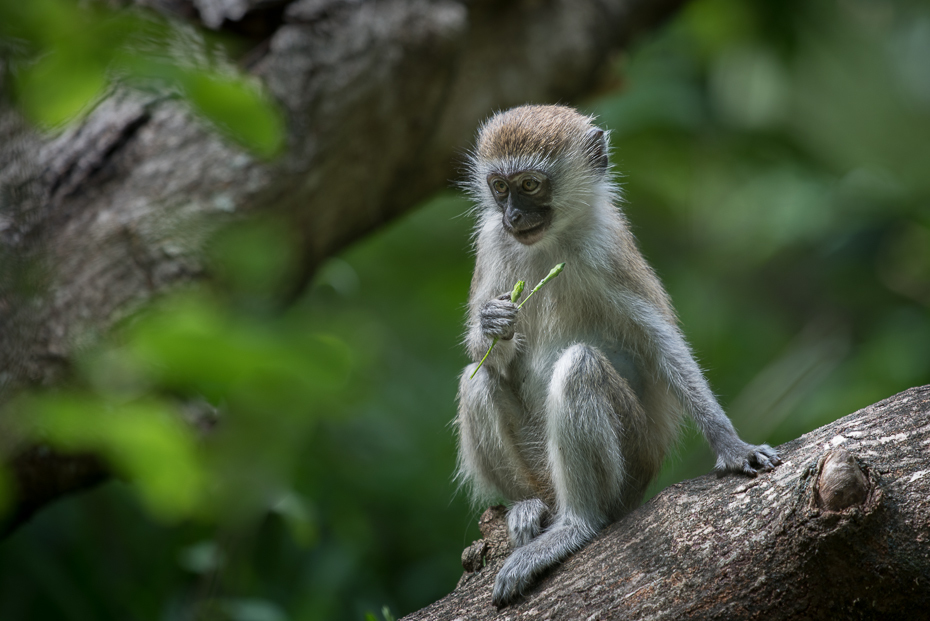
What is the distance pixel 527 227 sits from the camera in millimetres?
5613

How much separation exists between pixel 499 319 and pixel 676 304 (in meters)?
6.42

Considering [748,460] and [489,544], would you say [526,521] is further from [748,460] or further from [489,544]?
[748,460]

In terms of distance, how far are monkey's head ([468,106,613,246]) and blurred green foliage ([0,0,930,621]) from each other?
1475 mm

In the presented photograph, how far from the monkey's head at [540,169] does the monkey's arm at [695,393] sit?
0.91 metres

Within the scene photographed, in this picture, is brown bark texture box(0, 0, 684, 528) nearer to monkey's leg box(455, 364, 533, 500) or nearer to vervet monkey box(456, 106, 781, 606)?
vervet monkey box(456, 106, 781, 606)

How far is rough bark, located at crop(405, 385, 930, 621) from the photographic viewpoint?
3568mm

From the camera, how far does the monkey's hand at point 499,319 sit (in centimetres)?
522

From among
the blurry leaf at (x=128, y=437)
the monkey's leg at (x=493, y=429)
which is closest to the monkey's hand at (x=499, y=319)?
the monkey's leg at (x=493, y=429)

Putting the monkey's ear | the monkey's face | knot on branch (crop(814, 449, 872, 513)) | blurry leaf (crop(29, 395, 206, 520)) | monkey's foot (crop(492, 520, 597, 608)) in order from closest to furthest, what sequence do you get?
blurry leaf (crop(29, 395, 206, 520)) → knot on branch (crop(814, 449, 872, 513)) → monkey's foot (crop(492, 520, 597, 608)) → the monkey's face → the monkey's ear

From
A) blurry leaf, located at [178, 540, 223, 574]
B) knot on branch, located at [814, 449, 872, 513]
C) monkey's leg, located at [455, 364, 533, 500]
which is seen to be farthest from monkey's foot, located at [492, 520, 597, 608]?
blurry leaf, located at [178, 540, 223, 574]

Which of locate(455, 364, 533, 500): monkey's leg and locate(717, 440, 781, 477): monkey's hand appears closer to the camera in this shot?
locate(717, 440, 781, 477): monkey's hand

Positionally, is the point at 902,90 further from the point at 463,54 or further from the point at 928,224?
the point at 463,54

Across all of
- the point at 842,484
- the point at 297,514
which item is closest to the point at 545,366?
the point at 842,484

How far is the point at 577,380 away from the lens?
4922 millimetres
